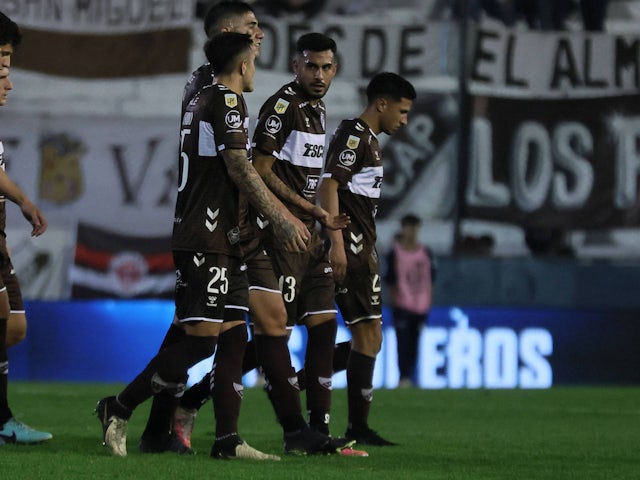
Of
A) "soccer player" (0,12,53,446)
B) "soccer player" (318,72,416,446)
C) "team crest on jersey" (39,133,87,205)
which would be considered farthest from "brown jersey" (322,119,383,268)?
"team crest on jersey" (39,133,87,205)

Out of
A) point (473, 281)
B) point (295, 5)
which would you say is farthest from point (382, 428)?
point (295, 5)

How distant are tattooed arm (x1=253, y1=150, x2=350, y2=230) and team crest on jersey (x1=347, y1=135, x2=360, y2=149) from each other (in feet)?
2.48

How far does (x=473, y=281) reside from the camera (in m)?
16.9

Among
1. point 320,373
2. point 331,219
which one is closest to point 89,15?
point 320,373

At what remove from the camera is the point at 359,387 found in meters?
8.41

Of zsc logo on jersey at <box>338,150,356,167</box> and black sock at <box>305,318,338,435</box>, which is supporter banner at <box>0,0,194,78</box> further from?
black sock at <box>305,318,338,435</box>

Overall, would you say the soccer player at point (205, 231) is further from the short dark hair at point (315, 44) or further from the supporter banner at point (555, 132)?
the supporter banner at point (555, 132)

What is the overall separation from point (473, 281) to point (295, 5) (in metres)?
4.36

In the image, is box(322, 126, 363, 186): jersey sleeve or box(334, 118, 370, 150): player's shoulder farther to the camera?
box(334, 118, 370, 150): player's shoulder

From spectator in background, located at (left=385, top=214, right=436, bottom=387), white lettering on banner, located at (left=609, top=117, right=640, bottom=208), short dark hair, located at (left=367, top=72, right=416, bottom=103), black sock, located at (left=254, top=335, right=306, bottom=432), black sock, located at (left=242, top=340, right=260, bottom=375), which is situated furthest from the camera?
white lettering on banner, located at (left=609, top=117, right=640, bottom=208)

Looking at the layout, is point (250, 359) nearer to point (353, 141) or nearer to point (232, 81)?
point (353, 141)

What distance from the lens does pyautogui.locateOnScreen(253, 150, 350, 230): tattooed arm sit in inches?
290

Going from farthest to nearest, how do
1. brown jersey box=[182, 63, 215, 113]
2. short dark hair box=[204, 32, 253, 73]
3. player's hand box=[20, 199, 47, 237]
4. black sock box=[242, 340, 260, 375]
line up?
1. black sock box=[242, 340, 260, 375]
2. player's hand box=[20, 199, 47, 237]
3. brown jersey box=[182, 63, 215, 113]
4. short dark hair box=[204, 32, 253, 73]

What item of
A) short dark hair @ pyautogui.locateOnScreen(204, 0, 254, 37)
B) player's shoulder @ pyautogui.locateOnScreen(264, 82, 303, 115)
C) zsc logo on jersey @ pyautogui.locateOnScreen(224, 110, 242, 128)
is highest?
short dark hair @ pyautogui.locateOnScreen(204, 0, 254, 37)
